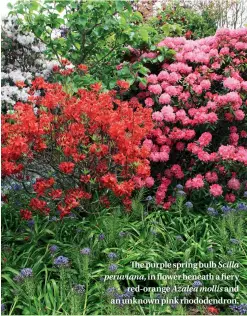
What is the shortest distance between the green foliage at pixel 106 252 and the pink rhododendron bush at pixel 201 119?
1.30ft

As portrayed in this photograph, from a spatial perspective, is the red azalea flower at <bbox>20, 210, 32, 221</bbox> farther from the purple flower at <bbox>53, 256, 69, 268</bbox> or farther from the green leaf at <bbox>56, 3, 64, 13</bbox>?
the green leaf at <bbox>56, 3, 64, 13</bbox>

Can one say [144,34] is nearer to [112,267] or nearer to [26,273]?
[112,267]

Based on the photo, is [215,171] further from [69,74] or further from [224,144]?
[69,74]

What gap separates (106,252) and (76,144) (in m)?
0.87

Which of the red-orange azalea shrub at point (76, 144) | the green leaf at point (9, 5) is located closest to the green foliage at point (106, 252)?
the red-orange azalea shrub at point (76, 144)

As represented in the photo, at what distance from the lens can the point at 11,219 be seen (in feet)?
15.3

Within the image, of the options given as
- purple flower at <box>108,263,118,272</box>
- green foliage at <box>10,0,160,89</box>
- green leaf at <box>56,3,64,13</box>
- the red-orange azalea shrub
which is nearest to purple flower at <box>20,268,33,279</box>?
purple flower at <box>108,263,118,272</box>

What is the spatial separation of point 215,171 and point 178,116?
65 centimetres

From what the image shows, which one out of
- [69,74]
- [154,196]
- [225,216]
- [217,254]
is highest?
[69,74]

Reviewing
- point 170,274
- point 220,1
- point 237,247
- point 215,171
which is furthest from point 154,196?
point 220,1

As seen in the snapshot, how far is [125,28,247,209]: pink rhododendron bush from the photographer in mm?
5051

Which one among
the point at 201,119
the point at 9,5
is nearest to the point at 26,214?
the point at 201,119

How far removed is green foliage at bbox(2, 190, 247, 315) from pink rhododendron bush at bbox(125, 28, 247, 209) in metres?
0.40

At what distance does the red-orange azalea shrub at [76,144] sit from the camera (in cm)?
405
